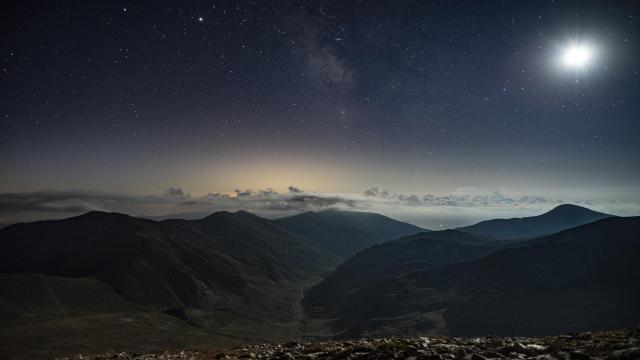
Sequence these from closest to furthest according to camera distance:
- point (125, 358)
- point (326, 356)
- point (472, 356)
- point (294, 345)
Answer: point (472, 356) → point (326, 356) → point (294, 345) → point (125, 358)

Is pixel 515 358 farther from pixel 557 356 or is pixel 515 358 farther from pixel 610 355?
pixel 610 355

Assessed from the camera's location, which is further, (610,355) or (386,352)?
(386,352)

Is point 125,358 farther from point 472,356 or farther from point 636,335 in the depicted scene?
point 636,335

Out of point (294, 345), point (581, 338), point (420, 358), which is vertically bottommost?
point (294, 345)

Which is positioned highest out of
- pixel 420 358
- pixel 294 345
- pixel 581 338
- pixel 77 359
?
pixel 420 358

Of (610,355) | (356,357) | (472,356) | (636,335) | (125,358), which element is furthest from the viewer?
(125,358)

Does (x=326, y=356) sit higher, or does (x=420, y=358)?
(x=420, y=358)

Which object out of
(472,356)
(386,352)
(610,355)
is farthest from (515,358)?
(386,352)

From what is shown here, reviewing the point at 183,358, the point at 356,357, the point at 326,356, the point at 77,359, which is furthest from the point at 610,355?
the point at 77,359

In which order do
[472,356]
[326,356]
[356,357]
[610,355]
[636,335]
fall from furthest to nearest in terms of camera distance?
[636,335] < [326,356] < [356,357] < [472,356] < [610,355]
